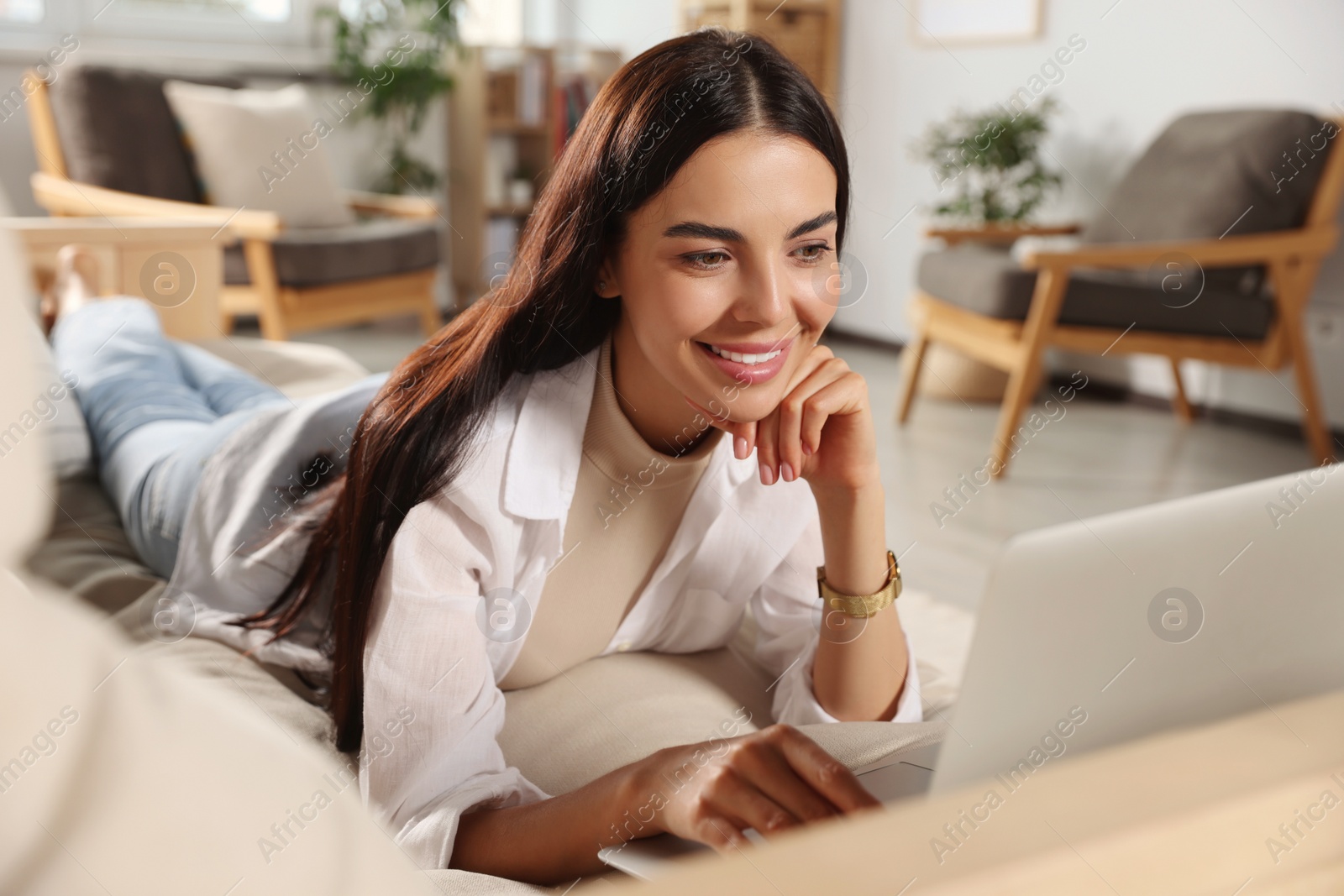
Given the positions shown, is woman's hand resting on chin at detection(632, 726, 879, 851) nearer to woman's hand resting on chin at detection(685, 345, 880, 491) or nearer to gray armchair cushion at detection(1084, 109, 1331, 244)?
woman's hand resting on chin at detection(685, 345, 880, 491)

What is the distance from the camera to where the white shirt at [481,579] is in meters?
0.90

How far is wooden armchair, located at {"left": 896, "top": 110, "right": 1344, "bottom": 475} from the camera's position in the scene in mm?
3066

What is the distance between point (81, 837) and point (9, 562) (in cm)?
7

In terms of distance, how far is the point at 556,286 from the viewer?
99cm

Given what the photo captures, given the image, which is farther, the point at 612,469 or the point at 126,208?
the point at 126,208

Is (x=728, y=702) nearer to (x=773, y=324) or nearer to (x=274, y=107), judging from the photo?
(x=773, y=324)

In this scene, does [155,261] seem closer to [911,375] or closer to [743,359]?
[743,359]

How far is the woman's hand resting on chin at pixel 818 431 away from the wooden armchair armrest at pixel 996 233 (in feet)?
8.64

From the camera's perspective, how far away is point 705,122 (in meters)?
0.93

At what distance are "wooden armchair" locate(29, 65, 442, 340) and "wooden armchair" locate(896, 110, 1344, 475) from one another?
5.70 feet

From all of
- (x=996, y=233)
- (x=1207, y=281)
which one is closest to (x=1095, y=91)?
(x=996, y=233)

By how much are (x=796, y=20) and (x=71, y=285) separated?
3466 millimetres

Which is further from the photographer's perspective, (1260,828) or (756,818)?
(756,818)

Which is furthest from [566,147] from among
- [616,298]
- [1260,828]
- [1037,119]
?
[1037,119]
